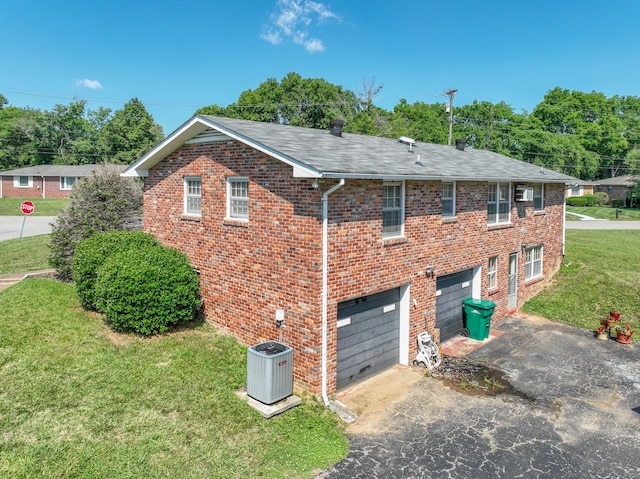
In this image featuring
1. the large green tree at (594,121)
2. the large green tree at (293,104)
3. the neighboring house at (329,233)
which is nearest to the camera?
the neighboring house at (329,233)

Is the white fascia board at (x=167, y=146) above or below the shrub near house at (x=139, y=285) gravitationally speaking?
above

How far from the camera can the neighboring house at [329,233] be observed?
8977 millimetres

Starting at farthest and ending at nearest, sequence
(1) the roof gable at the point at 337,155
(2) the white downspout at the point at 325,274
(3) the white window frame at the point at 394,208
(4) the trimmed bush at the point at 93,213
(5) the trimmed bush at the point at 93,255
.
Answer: (4) the trimmed bush at the point at 93,213, (5) the trimmed bush at the point at 93,255, (3) the white window frame at the point at 394,208, (1) the roof gable at the point at 337,155, (2) the white downspout at the point at 325,274

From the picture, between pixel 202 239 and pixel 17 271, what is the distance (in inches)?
423

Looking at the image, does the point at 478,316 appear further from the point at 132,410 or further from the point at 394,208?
the point at 132,410

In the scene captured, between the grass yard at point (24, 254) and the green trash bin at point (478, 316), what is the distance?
15.3 m

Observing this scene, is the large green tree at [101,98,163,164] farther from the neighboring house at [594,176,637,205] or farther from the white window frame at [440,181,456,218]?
the neighboring house at [594,176,637,205]

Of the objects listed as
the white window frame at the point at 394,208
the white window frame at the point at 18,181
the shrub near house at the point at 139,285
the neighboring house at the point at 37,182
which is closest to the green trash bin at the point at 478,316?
the white window frame at the point at 394,208

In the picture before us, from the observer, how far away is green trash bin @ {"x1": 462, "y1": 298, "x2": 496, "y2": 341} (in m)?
13.0

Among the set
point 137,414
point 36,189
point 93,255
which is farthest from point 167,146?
point 36,189

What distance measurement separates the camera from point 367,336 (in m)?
10.2

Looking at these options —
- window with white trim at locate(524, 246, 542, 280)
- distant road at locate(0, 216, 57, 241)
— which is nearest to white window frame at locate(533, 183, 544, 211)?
window with white trim at locate(524, 246, 542, 280)

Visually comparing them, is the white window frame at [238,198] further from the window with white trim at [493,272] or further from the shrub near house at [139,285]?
the window with white trim at [493,272]

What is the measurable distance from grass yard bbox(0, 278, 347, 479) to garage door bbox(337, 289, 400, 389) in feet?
4.67
